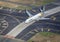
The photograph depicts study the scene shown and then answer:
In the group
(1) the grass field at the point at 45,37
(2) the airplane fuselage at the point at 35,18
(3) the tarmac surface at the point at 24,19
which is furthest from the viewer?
(2) the airplane fuselage at the point at 35,18

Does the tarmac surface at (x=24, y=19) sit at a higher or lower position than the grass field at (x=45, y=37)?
higher

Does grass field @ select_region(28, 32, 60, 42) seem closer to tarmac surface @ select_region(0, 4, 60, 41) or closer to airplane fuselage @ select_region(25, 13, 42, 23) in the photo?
tarmac surface @ select_region(0, 4, 60, 41)

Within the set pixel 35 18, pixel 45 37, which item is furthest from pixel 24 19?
pixel 45 37

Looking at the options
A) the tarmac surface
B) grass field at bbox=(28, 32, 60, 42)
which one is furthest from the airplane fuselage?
grass field at bbox=(28, 32, 60, 42)

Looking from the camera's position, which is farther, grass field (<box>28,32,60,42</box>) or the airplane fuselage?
the airplane fuselage

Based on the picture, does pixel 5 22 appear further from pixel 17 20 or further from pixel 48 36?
pixel 48 36

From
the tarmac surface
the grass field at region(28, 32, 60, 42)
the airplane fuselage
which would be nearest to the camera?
the grass field at region(28, 32, 60, 42)

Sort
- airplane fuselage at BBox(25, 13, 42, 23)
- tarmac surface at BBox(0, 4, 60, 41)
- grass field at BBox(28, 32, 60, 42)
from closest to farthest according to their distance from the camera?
grass field at BBox(28, 32, 60, 42) < tarmac surface at BBox(0, 4, 60, 41) < airplane fuselage at BBox(25, 13, 42, 23)

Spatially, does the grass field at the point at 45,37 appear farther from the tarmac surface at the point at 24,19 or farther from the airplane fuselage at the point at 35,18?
the airplane fuselage at the point at 35,18

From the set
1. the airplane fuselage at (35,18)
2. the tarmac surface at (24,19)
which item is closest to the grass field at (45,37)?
the tarmac surface at (24,19)

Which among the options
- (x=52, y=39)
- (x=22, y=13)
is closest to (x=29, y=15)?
(x=22, y=13)

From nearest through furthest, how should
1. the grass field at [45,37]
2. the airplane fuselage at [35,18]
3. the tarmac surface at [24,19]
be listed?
the grass field at [45,37] → the tarmac surface at [24,19] → the airplane fuselage at [35,18]
